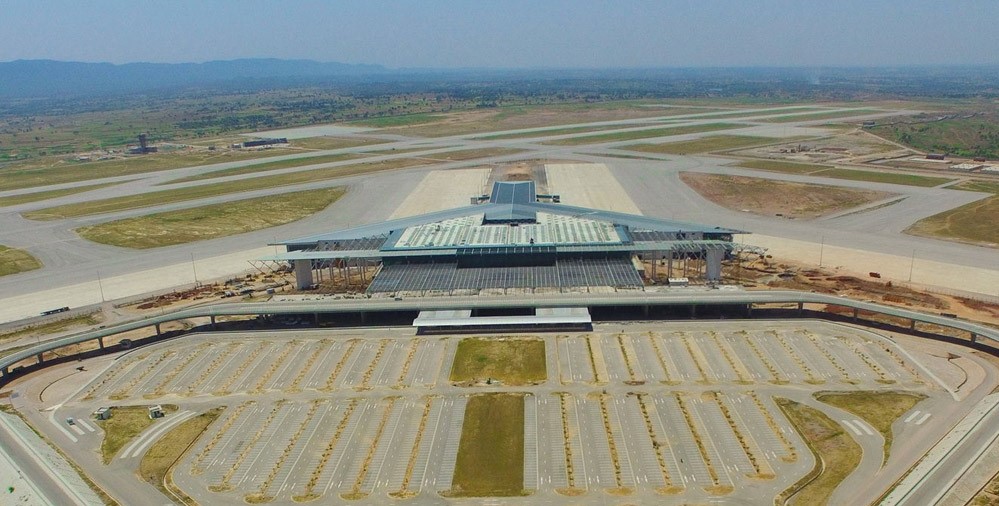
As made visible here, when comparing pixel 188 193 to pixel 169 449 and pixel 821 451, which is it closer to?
pixel 169 449

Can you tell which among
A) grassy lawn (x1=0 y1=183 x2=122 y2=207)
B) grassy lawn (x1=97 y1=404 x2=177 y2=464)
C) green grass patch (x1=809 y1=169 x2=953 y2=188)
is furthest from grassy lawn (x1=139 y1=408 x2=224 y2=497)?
green grass patch (x1=809 y1=169 x2=953 y2=188)

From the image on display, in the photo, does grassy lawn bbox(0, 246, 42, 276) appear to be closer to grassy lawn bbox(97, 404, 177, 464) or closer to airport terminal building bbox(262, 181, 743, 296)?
airport terminal building bbox(262, 181, 743, 296)

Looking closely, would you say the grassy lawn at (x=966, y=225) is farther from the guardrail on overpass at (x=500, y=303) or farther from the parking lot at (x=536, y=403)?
the parking lot at (x=536, y=403)

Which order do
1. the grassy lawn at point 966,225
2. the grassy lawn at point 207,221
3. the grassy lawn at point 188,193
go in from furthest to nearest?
the grassy lawn at point 188,193 → the grassy lawn at point 207,221 → the grassy lawn at point 966,225

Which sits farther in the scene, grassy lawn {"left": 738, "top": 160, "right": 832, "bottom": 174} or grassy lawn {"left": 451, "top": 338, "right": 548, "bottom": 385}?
grassy lawn {"left": 738, "top": 160, "right": 832, "bottom": 174}

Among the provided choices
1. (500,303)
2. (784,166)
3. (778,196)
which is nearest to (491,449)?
(500,303)

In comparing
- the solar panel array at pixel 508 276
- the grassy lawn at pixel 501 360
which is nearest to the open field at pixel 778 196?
the solar panel array at pixel 508 276

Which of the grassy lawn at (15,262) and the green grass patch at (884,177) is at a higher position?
the green grass patch at (884,177)
